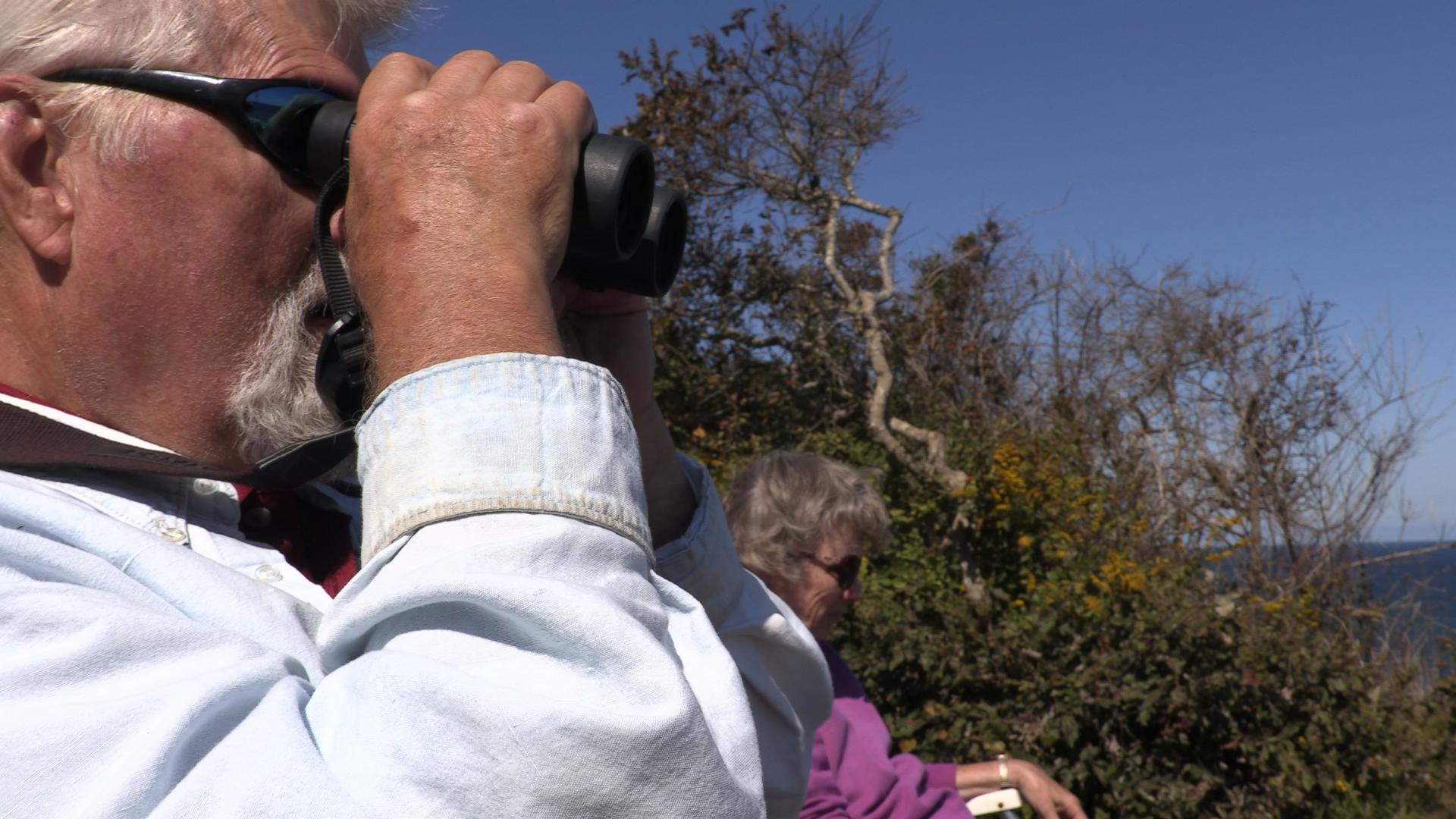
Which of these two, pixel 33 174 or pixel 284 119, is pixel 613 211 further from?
pixel 33 174

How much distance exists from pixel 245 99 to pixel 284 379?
0.27 meters

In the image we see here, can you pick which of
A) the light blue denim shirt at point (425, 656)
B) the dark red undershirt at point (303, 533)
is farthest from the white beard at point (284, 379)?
the light blue denim shirt at point (425, 656)

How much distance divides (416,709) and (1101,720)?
4.49 m

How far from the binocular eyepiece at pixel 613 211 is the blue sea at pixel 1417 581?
6886 millimetres

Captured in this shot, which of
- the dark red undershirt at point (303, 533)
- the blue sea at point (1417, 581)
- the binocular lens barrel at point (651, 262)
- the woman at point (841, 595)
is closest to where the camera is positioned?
the binocular lens barrel at point (651, 262)

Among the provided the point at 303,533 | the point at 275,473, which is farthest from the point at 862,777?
the point at 275,473

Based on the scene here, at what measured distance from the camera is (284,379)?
111 centimetres

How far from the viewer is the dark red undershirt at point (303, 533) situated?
1.21m

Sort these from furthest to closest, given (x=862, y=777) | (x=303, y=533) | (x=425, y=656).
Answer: (x=862, y=777) < (x=303, y=533) < (x=425, y=656)

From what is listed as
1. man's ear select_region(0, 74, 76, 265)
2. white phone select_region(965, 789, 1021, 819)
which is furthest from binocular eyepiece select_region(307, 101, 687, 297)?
white phone select_region(965, 789, 1021, 819)

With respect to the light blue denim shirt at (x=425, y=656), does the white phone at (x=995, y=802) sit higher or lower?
lower

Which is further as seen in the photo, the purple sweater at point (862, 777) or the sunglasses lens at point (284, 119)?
the purple sweater at point (862, 777)

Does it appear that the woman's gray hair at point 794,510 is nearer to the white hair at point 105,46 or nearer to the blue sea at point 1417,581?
Answer: the white hair at point 105,46

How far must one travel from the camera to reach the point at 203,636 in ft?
2.60
